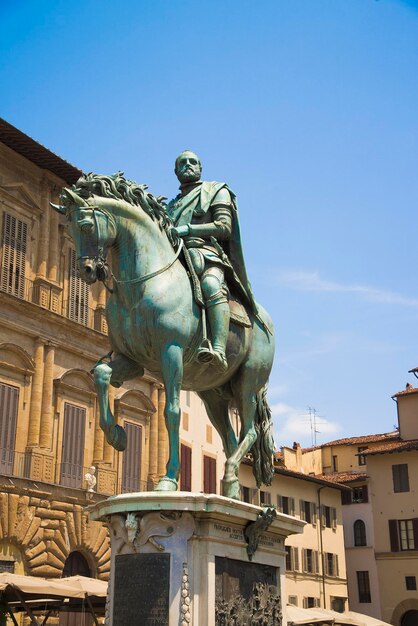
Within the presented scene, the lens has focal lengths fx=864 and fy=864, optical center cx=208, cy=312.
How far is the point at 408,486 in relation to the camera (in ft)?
156

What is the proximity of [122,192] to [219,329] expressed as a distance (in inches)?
55.1

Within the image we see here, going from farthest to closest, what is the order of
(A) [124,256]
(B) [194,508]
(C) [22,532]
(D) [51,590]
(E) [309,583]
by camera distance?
(E) [309,583]
(C) [22,532]
(D) [51,590]
(A) [124,256]
(B) [194,508]

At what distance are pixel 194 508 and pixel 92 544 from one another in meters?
22.2

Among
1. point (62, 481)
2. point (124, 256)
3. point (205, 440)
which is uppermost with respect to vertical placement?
point (205, 440)

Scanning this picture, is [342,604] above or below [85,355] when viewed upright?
below

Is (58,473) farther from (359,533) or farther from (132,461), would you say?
(359,533)

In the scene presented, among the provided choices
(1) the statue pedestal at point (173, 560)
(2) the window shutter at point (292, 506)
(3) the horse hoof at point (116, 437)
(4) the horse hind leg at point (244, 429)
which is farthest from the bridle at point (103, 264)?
(2) the window shutter at point (292, 506)

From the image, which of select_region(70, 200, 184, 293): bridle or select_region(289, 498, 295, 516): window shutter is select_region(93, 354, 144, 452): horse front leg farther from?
select_region(289, 498, 295, 516): window shutter

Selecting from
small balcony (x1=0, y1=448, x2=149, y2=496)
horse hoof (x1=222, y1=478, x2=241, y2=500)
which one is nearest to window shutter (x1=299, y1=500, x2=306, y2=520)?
small balcony (x1=0, y1=448, x2=149, y2=496)

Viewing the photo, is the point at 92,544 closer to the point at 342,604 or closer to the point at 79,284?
the point at 79,284

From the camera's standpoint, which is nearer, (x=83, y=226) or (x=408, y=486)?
(x=83, y=226)

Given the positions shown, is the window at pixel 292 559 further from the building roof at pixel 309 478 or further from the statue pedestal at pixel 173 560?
the statue pedestal at pixel 173 560

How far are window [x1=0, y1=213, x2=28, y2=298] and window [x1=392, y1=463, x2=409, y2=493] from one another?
27.8 m

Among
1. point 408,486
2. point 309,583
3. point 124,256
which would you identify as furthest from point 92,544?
point 408,486
